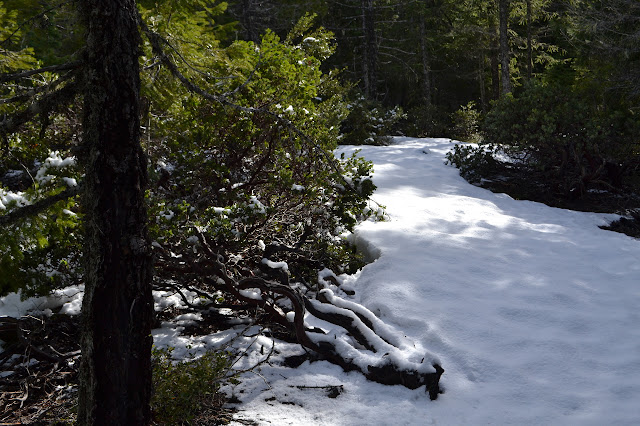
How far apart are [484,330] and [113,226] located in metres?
3.50

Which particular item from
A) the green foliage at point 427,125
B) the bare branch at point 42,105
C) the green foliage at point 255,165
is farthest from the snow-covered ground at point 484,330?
the green foliage at point 427,125

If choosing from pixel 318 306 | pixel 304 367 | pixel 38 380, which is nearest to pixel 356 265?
pixel 318 306

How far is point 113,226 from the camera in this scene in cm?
267

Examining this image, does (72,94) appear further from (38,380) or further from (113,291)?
(38,380)

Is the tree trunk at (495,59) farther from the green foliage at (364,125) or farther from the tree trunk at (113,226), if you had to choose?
the tree trunk at (113,226)

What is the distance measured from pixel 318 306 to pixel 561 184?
7297 mm

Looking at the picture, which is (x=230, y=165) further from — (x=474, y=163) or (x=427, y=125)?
(x=427, y=125)

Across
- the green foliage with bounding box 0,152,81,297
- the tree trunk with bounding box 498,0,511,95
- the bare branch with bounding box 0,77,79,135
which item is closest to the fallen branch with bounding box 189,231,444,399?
the green foliage with bounding box 0,152,81,297

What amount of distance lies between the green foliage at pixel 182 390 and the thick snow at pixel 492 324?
0.38 m

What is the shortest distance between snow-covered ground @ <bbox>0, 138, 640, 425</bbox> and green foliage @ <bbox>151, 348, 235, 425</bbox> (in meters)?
0.33

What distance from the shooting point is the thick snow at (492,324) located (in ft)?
11.7

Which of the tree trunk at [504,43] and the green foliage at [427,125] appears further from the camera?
the green foliage at [427,125]

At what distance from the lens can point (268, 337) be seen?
185 inches

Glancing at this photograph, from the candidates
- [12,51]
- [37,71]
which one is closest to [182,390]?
[37,71]
